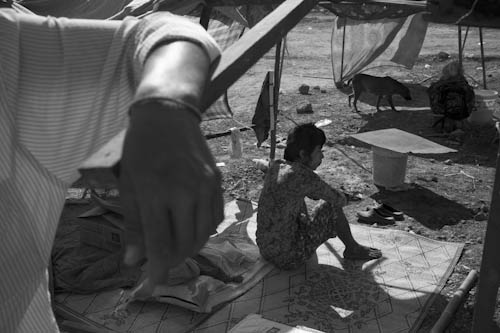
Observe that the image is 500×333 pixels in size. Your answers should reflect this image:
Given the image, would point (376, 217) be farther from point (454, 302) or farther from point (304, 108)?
point (304, 108)

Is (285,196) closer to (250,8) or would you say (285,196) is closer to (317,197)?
(317,197)

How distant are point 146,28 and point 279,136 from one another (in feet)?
21.7

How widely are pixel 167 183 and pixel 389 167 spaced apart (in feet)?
17.9

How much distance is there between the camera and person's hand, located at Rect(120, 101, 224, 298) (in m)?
0.63

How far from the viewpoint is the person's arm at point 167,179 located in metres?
0.63

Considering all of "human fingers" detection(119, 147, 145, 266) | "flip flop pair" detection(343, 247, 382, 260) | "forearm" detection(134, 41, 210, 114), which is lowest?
"flip flop pair" detection(343, 247, 382, 260)

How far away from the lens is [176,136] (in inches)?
25.0

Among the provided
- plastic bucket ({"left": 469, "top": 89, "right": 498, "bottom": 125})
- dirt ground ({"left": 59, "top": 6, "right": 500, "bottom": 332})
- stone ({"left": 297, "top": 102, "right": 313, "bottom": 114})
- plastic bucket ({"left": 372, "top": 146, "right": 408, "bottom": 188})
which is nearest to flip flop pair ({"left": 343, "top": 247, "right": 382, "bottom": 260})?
dirt ground ({"left": 59, "top": 6, "right": 500, "bottom": 332})

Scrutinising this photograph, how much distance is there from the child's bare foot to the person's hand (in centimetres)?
392

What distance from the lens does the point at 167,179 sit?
2.05ft

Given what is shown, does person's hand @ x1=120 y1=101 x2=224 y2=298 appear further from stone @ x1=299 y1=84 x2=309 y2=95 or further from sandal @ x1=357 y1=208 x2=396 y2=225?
stone @ x1=299 y1=84 x2=309 y2=95

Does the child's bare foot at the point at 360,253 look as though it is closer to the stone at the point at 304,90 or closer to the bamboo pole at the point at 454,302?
the bamboo pole at the point at 454,302

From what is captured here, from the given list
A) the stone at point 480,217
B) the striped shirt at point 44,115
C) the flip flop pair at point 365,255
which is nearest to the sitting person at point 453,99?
the stone at point 480,217

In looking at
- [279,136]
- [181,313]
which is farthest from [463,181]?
[181,313]
